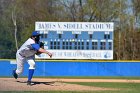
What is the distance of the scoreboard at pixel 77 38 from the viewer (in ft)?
111

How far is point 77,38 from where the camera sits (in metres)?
34.1

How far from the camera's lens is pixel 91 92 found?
11.3 metres

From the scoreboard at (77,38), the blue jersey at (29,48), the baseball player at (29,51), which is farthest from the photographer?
the scoreboard at (77,38)

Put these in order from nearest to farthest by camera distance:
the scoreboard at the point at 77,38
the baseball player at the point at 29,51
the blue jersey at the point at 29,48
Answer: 1. the blue jersey at the point at 29,48
2. the baseball player at the point at 29,51
3. the scoreboard at the point at 77,38

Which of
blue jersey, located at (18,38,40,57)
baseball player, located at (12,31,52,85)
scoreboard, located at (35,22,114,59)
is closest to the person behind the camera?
blue jersey, located at (18,38,40,57)

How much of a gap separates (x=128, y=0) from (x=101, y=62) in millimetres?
17851

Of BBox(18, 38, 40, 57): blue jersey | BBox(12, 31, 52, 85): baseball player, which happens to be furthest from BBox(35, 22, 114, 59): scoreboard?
BBox(18, 38, 40, 57): blue jersey

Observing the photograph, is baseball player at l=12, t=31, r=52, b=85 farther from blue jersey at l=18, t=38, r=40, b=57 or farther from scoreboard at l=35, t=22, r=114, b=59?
scoreboard at l=35, t=22, r=114, b=59

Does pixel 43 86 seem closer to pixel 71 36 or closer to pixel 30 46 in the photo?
pixel 30 46

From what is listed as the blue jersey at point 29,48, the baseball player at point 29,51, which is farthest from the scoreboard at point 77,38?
the blue jersey at point 29,48

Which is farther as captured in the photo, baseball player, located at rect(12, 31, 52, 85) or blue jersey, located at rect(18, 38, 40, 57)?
baseball player, located at rect(12, 31, 52, 85)

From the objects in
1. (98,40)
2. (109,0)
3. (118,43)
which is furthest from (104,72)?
(109,0)

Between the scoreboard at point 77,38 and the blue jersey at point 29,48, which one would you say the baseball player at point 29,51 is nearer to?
the blue jersey at point 29,48

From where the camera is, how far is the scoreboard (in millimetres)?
33875
